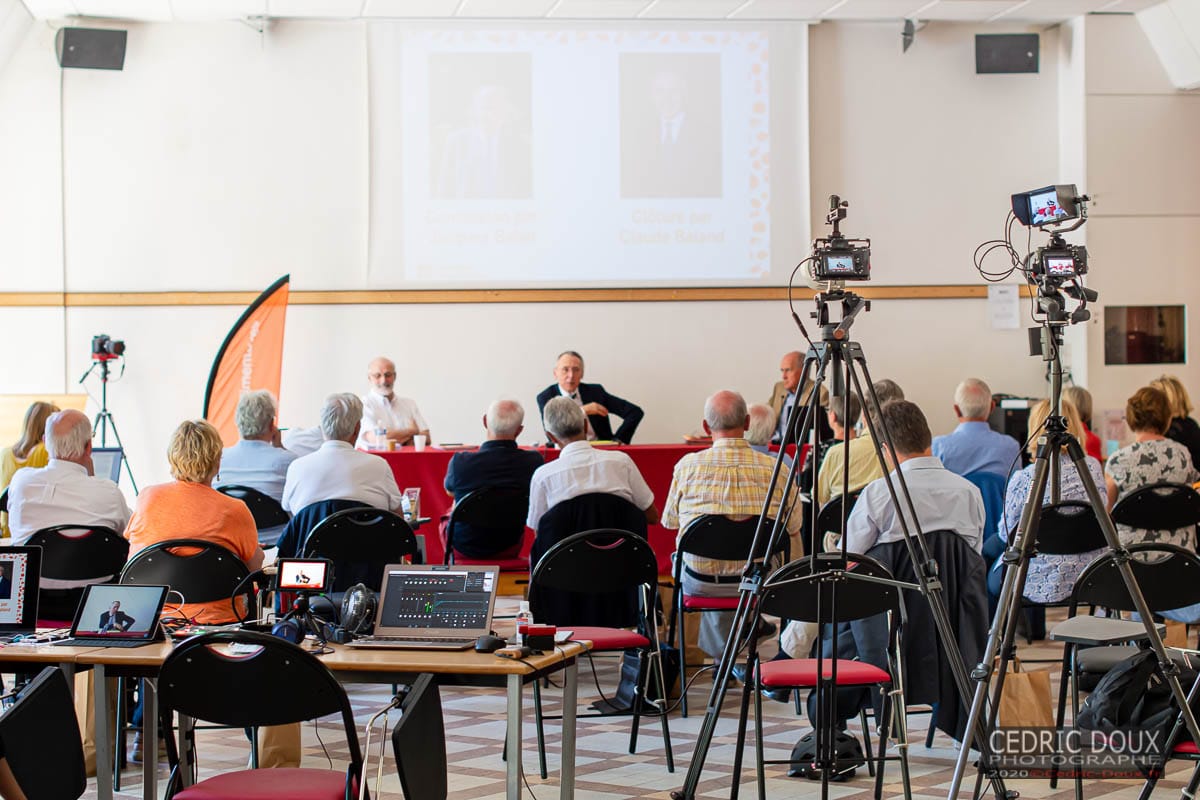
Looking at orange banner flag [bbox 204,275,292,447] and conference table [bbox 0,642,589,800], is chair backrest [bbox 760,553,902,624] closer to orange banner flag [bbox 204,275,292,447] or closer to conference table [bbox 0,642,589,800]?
Result: conference table [bbox 0,642,589,800]

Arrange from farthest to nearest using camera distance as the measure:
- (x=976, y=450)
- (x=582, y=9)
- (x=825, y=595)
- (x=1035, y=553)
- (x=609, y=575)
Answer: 1. (x=582, y=9)
2. (x=976, y=450)
3. (x=609, y=575)
4. (x=825, y=595)
5. (x=1035, y=553)

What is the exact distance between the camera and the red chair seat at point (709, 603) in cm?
499

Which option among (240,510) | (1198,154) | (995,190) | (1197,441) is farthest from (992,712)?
(1198,154)

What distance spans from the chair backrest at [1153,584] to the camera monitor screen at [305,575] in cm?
230

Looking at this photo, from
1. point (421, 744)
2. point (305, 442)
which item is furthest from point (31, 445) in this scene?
point (421, 744)

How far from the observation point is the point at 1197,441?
692cm

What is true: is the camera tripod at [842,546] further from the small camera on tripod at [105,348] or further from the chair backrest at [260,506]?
the small camera on tripod at [105,348]

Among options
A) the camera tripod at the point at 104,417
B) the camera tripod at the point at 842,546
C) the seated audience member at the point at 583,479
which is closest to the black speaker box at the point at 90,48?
the camera tripod at the point at 104,417

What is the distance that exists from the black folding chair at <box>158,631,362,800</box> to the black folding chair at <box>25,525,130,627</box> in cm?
197

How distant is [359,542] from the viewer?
500cm

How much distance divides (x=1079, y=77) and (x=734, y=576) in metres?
6.39

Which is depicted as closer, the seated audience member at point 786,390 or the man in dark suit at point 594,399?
the seated audience member at point 786,390

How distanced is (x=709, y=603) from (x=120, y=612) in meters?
2.36

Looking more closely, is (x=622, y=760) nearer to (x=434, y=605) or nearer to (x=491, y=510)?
(x=434, y=605)
